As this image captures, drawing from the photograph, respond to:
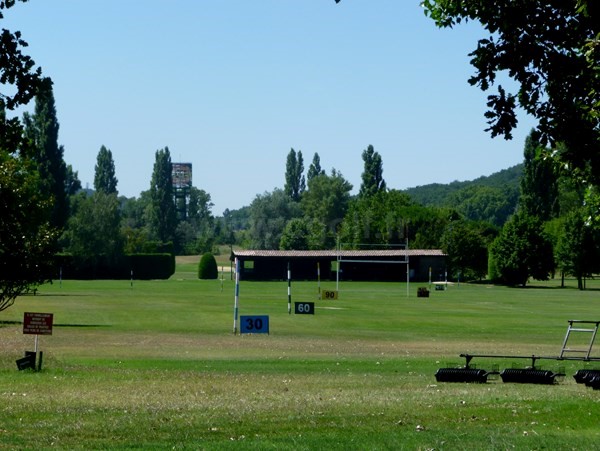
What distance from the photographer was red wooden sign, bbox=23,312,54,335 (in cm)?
2692

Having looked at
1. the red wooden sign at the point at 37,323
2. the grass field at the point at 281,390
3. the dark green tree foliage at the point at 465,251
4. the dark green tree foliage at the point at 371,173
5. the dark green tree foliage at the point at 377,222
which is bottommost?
the grass field at the point at 281,390

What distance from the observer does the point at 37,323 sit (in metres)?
26.9

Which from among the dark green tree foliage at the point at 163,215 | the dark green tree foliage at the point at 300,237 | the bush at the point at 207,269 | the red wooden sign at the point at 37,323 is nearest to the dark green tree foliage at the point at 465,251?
the dark green tree foliage at the point at 300,237

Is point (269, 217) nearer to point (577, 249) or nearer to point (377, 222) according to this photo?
point (377, 222)

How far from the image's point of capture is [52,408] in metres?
17.0

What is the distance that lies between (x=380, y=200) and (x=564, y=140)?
141851 millimetres

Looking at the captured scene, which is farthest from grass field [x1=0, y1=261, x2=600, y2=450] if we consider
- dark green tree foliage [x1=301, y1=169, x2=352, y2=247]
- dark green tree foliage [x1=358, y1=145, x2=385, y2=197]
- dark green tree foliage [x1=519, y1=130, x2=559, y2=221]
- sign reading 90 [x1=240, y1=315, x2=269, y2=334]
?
dark green tree foliage [x1=301, y1=169, x2=352, y2=247]

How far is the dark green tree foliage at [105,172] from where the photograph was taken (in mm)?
189875

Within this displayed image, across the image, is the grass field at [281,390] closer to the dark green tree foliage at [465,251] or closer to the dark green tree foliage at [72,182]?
the dark green tree foliage at [465,251]

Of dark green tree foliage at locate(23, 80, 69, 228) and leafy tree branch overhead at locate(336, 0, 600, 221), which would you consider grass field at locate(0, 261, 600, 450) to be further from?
dark green tree foliage at locate(23, 80, 69, 228)

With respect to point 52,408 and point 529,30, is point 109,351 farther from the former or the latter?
point 529,30

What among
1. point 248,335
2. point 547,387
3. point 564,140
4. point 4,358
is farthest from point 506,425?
point 248,335

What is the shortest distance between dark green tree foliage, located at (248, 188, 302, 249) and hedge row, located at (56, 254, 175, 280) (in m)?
35.1

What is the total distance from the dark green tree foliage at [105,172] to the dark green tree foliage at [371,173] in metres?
47.8
